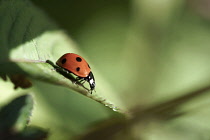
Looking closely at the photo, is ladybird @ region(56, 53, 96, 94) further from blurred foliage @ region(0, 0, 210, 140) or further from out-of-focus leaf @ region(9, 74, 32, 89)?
out-of-focus leaf @ region(9, 74, 32, 89)

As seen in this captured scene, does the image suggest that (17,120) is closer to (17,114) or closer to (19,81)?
(17,114)

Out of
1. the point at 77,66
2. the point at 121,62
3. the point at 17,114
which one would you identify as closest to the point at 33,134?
the point at 17,114

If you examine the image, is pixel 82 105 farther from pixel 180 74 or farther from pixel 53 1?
pixel 180 74

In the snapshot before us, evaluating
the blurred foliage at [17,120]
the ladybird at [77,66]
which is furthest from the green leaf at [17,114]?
the ladybird at [77,66]

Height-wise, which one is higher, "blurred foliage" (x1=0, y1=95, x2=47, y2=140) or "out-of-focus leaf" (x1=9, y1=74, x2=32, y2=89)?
"out-of-focus leaf" (x1=9, y1=74, x2=32, y2=89)

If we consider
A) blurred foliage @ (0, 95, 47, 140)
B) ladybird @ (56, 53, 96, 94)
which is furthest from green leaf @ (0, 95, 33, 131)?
ladybird @ (56, 53, 96, 94)
